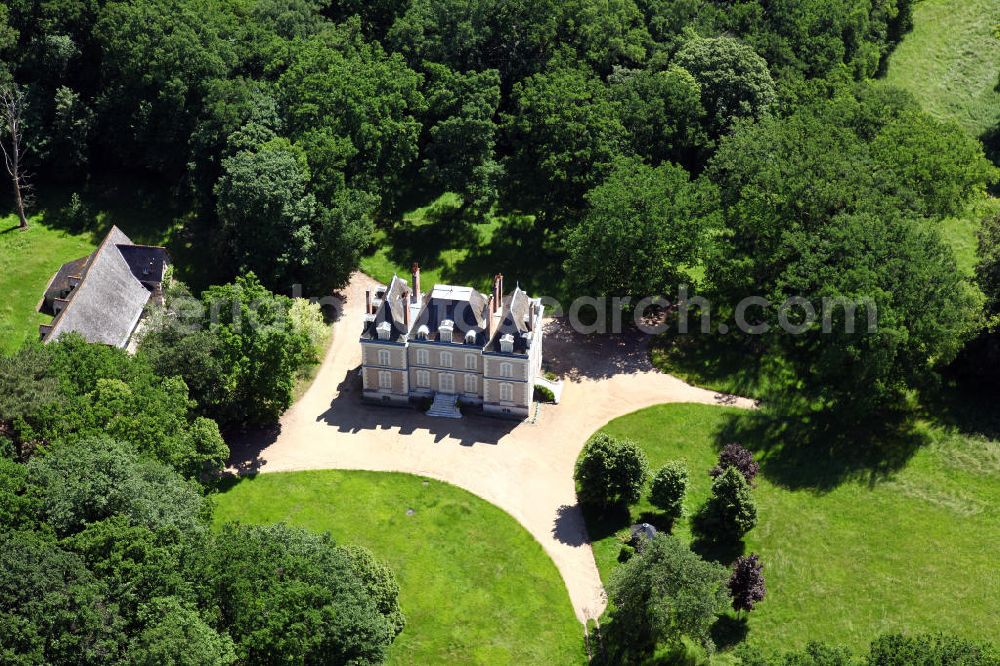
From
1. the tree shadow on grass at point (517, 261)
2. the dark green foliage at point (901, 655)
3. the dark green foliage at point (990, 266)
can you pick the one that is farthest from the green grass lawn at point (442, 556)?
the dark green foliage at point (990, 266)

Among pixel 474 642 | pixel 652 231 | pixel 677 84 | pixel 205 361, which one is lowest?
pixel 474 642

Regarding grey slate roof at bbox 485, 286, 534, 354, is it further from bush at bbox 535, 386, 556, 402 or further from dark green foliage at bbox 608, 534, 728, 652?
dark green foliage at bbox 608, 534, 728, 652

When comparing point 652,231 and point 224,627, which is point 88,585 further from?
point 652,231

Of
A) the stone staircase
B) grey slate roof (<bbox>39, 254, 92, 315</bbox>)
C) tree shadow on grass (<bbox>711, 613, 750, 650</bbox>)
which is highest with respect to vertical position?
grey slate roof (<bbox>39, 254, 92, 315</bbox>)

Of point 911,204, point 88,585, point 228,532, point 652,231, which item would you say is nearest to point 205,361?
point 228,532

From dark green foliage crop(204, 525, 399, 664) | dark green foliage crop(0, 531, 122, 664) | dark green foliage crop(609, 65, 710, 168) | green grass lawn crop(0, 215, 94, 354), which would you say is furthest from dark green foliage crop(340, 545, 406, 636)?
dark green foliage crop(609, 65, 710, 168)
